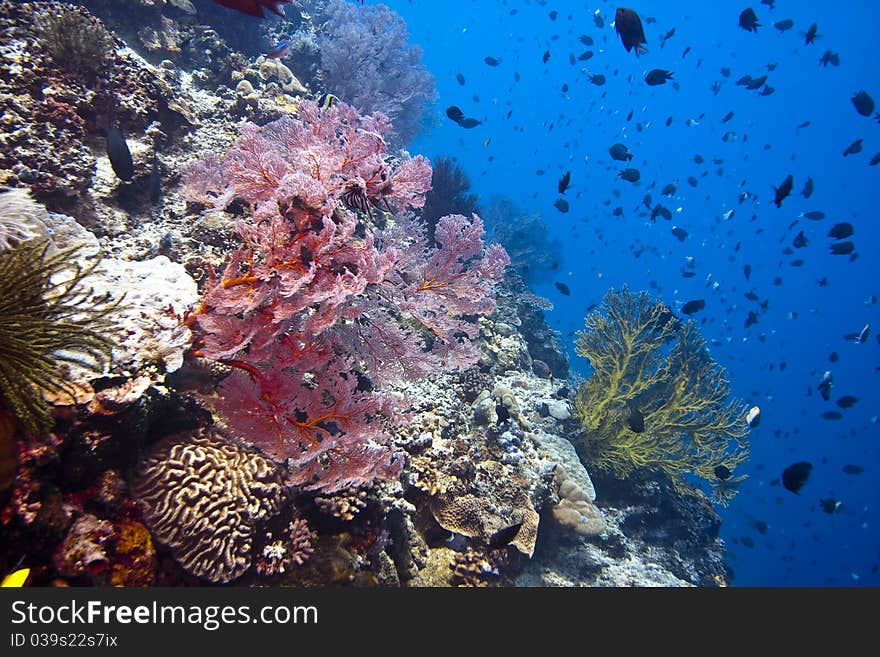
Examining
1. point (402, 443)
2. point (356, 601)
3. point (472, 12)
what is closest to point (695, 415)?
point (402, 443)

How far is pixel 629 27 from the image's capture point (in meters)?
6.21

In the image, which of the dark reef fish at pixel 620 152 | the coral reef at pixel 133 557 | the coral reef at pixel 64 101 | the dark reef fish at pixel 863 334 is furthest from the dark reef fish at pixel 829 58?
the coral reef at pixel 133 557

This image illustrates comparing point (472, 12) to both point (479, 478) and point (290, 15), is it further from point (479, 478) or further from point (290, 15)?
point (479, 478)

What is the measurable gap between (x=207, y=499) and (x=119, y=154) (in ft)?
11.8

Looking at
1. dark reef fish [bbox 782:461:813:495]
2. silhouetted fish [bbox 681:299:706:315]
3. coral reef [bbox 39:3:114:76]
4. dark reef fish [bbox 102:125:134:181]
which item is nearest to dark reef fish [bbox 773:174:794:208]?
silhouetted fish [bbox 681:299:706:315]

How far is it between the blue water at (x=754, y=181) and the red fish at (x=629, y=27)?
4621 centimetres

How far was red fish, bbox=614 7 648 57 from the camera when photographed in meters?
6.12

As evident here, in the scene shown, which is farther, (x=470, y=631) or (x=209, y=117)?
(x=209, y=117)

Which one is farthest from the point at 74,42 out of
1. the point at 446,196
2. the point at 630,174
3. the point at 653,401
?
the point at 653,401

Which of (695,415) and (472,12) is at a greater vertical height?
(472,12)

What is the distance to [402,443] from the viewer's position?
463 centimetres

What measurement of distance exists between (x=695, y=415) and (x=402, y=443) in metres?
7.60

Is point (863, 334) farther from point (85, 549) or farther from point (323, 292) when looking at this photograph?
point (85, 549)

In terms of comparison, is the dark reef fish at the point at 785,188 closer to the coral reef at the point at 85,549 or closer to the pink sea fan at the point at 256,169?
the pink sea fan at the point at 256,169
